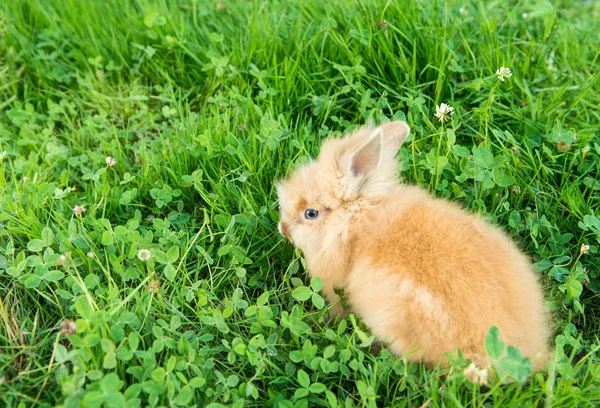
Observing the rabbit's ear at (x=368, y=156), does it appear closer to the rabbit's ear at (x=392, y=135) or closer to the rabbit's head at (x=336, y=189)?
the rabbit's head at (x=336, y=189)

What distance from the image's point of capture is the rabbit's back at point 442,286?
2.35m

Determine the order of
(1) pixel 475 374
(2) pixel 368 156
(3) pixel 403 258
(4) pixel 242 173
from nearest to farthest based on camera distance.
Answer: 1. (1) pixel 475 374
2. (3) pixel 403 258
3. (2) pixel 368 156
4. (4) pixel 242 173

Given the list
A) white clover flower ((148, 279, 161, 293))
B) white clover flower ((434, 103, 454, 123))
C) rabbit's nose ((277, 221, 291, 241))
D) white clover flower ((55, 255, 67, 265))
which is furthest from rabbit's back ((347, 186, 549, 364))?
white clover flower ((55, 255, 67, 265))

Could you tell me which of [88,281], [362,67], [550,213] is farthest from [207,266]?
[550,213]

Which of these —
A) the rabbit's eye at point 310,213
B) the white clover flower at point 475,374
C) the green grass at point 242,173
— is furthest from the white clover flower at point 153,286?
the white clover flower at point 475,374

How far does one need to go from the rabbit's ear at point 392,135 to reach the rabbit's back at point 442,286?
32cm

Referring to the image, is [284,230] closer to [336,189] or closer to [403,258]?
[336,189]

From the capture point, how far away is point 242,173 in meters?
3.22

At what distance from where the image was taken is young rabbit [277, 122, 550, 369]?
7.75 feet

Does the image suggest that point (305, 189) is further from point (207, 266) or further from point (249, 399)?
point (249, 399)

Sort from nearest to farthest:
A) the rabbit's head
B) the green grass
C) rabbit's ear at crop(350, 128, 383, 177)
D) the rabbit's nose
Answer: the green grass
rabbit's ear at crop(350, 128, 383, 177)
the rabbit's head
the rabbit's nose

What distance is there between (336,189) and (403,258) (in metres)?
0.51

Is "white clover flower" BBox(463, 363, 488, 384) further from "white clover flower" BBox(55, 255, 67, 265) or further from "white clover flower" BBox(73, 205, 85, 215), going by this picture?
"white clover flower" BBox(73, 205, 85, 215)

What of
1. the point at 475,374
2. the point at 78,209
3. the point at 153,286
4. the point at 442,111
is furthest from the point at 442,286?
the point at 78,209
